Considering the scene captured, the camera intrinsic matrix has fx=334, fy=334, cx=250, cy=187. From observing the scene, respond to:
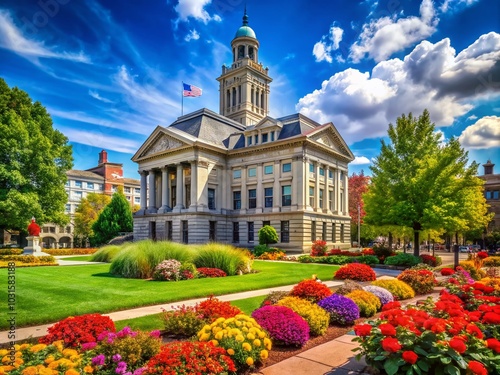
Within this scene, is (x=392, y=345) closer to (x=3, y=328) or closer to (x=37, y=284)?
(x=3, y=328)

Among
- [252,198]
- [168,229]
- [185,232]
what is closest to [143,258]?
[185,232]

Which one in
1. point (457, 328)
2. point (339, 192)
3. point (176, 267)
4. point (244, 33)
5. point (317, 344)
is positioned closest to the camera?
point (457, 328)

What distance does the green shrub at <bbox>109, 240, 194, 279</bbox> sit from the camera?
18.0m

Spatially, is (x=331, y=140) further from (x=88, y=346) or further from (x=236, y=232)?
(x=88, y=346)

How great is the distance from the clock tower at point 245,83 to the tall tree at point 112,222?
85.9 ft

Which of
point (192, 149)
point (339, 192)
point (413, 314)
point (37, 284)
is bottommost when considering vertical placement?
point (37, 284)

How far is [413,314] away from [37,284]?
15494mm

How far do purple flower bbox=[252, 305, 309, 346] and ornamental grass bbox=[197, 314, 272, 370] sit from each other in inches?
22.5

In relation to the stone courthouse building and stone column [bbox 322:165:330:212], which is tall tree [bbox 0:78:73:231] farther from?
stone column [bbox 322:165:330:212]

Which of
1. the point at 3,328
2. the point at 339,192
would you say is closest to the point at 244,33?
the point at 339,192

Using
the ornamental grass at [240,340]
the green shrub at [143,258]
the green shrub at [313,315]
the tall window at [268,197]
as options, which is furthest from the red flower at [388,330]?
the tall window at [268,197]

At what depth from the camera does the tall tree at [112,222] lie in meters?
55.4

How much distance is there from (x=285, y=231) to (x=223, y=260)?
22.9 m

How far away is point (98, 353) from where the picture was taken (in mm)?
5590
